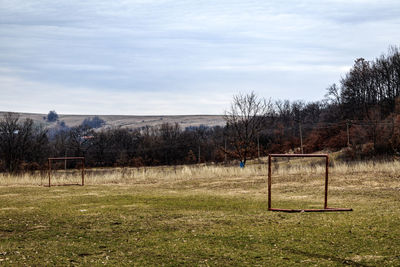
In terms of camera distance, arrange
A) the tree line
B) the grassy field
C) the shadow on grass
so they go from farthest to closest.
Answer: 1. the tree line
2. the grassy field
3. the shadow on grass

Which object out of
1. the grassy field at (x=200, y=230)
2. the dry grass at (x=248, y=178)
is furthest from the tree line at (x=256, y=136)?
the grassy field at (x=200, y=230)

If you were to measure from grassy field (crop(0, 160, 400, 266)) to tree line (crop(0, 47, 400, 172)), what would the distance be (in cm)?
3097

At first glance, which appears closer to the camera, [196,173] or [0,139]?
[196,173]

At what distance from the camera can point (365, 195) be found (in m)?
17.6

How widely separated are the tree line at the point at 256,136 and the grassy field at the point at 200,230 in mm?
30967

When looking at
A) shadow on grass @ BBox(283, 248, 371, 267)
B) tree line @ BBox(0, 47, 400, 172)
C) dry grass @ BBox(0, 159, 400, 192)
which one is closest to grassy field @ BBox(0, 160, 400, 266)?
shadow on grass @ BBox(283, 248, 371, 267)

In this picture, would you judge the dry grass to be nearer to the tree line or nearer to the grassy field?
the grassy field

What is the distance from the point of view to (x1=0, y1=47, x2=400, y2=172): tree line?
168 feet

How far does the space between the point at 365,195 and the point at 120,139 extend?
66.3 m

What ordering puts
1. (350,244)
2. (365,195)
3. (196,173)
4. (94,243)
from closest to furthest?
(350,244) < (94,243) < (365,195) < (196,173)

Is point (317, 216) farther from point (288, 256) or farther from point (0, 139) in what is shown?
point (0, 139)

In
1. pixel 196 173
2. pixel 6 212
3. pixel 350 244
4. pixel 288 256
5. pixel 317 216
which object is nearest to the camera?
pixel 288 256

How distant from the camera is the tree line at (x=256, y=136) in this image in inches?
2013

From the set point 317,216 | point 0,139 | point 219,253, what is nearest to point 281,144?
point 0,139
